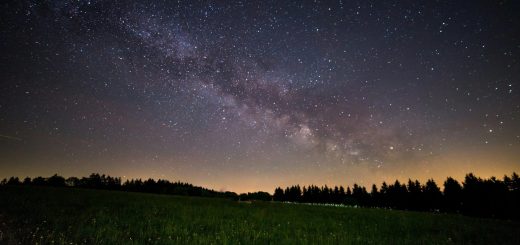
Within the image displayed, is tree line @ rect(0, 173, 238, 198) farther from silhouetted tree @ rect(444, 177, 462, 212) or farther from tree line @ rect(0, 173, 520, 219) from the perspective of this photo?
silhouetted tree @ rect(444, 177, 462, 212)

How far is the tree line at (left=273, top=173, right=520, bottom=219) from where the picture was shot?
5822 cm

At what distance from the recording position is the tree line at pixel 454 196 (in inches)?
2292

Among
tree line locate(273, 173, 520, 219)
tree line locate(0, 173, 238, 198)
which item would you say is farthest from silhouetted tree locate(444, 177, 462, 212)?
tree line locate(0, 173, 238, 198)

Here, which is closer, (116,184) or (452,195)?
(452,195)

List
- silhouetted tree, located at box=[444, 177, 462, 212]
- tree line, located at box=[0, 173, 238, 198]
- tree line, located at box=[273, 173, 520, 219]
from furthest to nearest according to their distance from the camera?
tree line, located at box=[0, 173, 238, 198], silhouetted tree, located at box=[444, 177, 462, 212], tree line, located at box=[273, 173, 520, 219]

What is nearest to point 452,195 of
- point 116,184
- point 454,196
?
point 454,196

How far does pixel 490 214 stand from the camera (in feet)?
194

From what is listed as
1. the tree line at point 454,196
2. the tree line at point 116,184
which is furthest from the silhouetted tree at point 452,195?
the tree line at point 116,184

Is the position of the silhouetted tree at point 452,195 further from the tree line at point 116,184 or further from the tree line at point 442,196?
the tree line at point 116,184

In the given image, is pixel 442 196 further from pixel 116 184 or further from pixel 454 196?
pixel 116 184

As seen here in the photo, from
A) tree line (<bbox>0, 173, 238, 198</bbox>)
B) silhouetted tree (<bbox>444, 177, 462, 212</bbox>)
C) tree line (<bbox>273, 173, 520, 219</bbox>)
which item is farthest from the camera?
tree line (<bbox>0, 173, 238, 198</bbox>)

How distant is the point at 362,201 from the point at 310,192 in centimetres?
3924

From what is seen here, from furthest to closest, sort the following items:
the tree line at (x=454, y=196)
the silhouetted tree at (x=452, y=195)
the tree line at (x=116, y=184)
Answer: the tree line at (x=116, y=184) < the silhouetted tree at (x=452, y=195) < the tree line at (x=454, y=196)

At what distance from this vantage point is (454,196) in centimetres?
7650
